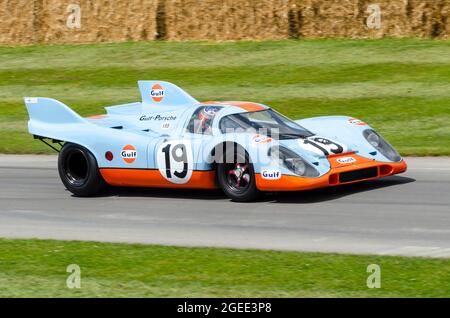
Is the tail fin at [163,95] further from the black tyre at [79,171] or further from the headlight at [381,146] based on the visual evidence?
the headlight at [381,146]

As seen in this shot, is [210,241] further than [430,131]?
No

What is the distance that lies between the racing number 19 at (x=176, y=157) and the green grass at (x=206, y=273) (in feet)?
8.86

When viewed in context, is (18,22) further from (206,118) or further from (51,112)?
(206,118)

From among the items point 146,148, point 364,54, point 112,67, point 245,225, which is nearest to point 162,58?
point 112,67

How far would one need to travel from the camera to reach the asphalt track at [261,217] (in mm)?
9969

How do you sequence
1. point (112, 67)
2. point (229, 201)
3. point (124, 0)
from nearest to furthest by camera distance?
point (229, 201), point (112, 67), point (124, 0)

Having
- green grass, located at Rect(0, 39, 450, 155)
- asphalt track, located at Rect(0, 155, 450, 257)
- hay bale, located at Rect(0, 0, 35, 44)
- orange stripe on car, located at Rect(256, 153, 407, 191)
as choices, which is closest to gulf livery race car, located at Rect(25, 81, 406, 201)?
orange stripe on car, located at Rect(256, 153, 407, 191)

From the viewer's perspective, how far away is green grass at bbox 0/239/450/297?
26.3ft

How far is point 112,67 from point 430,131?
8.83 m

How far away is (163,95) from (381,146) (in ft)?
9.67

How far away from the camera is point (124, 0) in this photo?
990 inches

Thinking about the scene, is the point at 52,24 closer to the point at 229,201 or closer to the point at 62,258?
the point at 229,201

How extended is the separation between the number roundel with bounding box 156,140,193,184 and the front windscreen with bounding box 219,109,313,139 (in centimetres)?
52

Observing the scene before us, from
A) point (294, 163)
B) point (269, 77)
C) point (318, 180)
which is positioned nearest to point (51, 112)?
point (294, 163)
